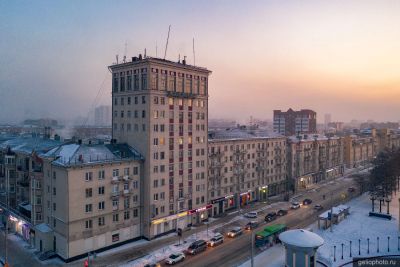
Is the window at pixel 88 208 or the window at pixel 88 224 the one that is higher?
the window at pixel 88 208

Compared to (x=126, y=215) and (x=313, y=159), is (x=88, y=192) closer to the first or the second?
(x=126, y=215)

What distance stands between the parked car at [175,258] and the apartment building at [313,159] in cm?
6576

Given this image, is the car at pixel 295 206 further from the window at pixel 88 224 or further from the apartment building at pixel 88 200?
the window at pixel 88 224

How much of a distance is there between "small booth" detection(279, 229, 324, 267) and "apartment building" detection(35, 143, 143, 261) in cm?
3037

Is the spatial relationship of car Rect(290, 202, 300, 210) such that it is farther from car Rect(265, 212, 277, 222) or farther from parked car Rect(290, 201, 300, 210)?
car Rect(265, 212, 277, 222)

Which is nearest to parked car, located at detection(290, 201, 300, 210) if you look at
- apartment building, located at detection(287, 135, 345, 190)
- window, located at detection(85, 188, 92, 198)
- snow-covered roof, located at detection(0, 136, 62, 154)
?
apartment building, located at detection(287, 135, 345, 190)

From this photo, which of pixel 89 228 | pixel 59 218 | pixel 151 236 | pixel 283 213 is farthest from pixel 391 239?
pixel 59 218

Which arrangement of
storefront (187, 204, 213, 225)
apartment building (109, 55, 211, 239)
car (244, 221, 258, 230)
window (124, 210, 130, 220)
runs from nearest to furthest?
window (124, 210, 130, 220) < apartment building (109, 55, 211, 239) < car (244, 221, 258, 230) < storefront (187, 204, 213, 225)

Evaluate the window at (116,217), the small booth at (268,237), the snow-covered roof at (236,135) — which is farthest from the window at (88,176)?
the snow-covered roof at (236,135)

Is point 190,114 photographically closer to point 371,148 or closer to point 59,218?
point 59,218

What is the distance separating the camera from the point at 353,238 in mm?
61562

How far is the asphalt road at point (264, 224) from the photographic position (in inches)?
2072

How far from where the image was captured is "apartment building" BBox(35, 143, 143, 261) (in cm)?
5225

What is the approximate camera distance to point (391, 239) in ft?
199
